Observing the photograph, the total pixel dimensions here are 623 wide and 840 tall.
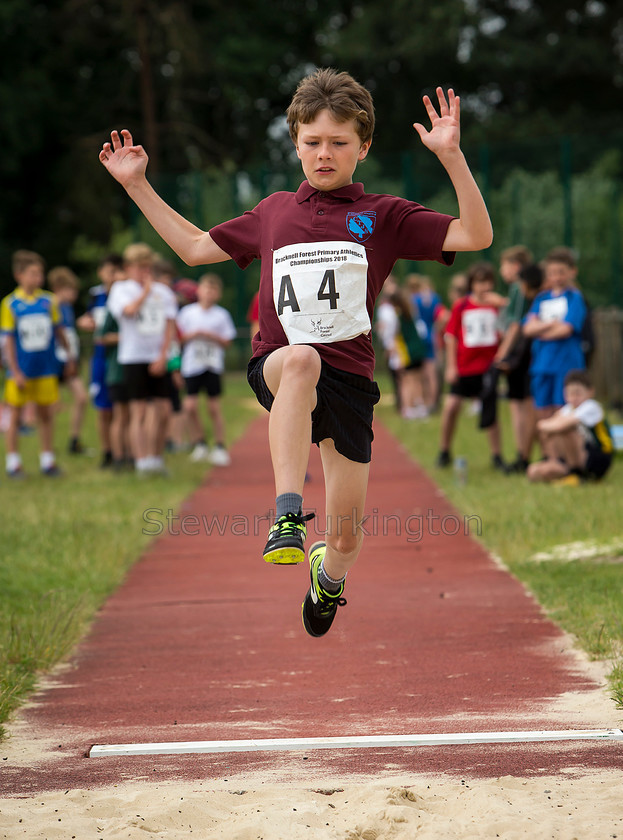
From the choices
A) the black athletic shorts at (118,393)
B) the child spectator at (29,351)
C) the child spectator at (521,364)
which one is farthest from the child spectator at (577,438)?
the child spectator at (29,351)

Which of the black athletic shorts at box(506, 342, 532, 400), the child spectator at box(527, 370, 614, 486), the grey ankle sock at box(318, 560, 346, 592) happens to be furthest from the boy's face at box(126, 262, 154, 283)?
the grey ankle sock at box(318, 560, 346, 592)

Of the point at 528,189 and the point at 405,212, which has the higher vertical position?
the point at 528,189

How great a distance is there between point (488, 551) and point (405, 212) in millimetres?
4123

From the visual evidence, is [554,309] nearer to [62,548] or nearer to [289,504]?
[62,548]

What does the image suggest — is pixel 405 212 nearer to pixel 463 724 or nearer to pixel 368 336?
pixel 368 336

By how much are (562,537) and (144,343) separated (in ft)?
16.6

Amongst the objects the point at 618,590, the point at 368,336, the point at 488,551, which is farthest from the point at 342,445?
the point at 488,551

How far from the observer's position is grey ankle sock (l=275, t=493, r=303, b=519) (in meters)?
4.23

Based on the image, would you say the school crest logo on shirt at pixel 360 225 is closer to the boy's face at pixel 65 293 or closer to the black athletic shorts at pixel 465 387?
the black athletic shorts at pixel 465 387

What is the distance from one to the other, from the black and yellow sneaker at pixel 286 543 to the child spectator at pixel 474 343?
25.2 ft

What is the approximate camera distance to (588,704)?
471cm

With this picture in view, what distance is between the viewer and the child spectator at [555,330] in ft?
35.8

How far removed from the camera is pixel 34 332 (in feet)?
40.1

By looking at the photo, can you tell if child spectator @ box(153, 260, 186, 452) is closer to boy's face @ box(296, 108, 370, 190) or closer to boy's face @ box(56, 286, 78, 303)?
boy's face @ box(56, 286, 78, 303)
